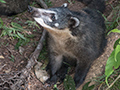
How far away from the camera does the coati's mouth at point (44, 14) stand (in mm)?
2343

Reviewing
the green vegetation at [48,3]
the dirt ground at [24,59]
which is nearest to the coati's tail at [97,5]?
the dirt ground at [24,59]

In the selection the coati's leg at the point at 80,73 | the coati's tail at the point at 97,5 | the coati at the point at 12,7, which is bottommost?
the coati's leg at the point at 80,73

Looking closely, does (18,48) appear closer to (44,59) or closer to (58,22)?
(44,59)

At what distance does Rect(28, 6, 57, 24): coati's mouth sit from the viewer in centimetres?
234

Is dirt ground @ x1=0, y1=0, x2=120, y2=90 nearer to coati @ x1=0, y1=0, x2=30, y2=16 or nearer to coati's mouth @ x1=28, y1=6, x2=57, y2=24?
coati @ x1=0, y1=0, x2=30, y2=16

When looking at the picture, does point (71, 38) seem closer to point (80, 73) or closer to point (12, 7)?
point (80, 73)

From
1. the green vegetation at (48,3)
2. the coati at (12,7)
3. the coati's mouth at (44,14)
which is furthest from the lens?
the green vegetation at (48,3)

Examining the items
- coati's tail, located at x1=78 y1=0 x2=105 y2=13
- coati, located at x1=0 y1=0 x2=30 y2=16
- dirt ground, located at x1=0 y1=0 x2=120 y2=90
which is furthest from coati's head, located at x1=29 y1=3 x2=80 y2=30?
coati, located at x1=0 y1=0 x2=30 y2=16

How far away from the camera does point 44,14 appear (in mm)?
2432

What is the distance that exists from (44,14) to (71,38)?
713 mm

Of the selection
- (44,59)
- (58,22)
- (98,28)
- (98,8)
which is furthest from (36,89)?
(98,8)

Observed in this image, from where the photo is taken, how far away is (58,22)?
101 inches

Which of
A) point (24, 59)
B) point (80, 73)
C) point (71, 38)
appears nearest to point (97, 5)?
point (71, 38)

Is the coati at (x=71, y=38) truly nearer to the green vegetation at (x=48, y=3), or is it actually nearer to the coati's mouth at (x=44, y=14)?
the coati's mouth at (x=44, y=14)
